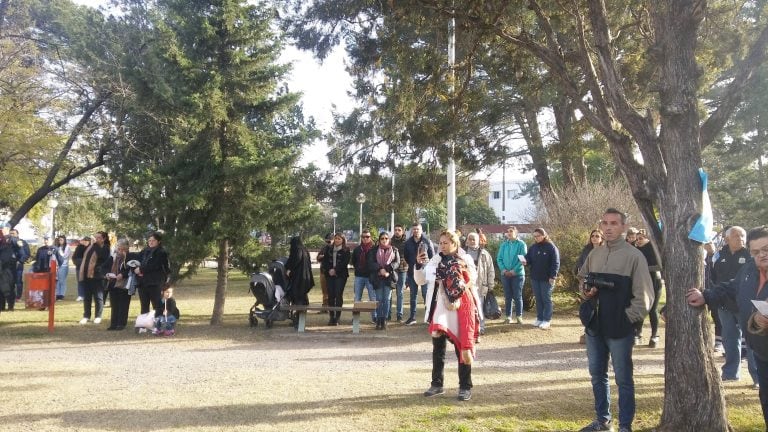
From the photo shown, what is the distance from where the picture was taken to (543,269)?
443 inches

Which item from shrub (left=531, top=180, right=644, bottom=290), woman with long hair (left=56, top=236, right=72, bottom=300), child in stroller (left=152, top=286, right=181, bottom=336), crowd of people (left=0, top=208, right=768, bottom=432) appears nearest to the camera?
crowd of people (left=0, top=208, right=768, bottom=432)

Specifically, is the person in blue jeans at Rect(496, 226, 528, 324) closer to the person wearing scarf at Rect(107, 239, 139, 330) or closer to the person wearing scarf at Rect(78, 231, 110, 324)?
the person wearing scarf at Rect(107, 239, 139, 330)

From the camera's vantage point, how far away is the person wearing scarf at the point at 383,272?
11359 mm

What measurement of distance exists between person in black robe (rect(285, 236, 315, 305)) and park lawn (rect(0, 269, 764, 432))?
66 centimetres

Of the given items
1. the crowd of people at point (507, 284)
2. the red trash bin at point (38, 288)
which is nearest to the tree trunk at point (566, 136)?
the crowd of people at point (507, 284)

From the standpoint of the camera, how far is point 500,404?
20.4 ft

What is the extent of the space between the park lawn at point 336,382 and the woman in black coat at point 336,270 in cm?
69

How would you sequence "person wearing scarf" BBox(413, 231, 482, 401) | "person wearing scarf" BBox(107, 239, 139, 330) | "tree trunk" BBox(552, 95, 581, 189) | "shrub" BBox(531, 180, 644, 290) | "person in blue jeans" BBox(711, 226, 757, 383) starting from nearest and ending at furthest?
"person wearing scarf" BBox(413, 231, 482, 401), "person in blue jeans" BBox(711, 226, 757, 383), "person wearing scarf" BBox(107, 239, 139, 330), "shrub" BBox(531, 180, 644, 290), "tree trunk" BBox(552, 95, 581, 189)

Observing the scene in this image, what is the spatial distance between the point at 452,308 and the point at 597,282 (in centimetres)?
166

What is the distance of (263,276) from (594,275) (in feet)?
23.9

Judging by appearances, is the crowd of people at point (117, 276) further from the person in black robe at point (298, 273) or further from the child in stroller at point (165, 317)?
the person in black robe at point (298, 273)

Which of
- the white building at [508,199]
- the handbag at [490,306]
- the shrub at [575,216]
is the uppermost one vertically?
the white building at [508,199]

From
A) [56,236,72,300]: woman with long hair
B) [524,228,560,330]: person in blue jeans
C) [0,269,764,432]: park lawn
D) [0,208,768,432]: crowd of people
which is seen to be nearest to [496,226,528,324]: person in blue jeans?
[0,208,768,432]: crowd of people

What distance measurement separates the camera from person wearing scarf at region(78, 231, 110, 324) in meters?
11.9
